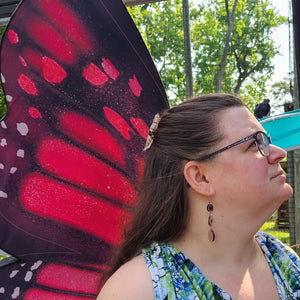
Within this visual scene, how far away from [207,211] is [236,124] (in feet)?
0.74

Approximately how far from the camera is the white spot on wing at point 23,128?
145 cm

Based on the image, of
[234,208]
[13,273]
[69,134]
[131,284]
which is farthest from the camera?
[69,134]

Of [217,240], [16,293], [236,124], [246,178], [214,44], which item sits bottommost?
[16,293]

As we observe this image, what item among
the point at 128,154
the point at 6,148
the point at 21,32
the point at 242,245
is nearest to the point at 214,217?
the point at 242,245

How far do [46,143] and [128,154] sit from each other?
0.28 meters

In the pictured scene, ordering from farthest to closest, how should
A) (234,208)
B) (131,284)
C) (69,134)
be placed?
(69,134)
(234,208)
(131,284)

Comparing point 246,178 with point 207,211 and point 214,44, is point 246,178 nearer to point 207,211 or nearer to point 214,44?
point 207,211

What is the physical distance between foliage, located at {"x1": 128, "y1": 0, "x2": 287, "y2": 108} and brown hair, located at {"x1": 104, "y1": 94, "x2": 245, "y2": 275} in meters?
14.9

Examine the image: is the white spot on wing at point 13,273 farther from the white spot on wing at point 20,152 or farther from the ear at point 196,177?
the ear at point 196,177

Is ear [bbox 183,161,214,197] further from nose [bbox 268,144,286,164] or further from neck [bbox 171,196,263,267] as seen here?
nose [bbox 268,144,286,164]

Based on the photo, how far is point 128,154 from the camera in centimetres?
162

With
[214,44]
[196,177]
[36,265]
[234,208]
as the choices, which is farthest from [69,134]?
[214,44]

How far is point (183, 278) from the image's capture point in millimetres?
1064

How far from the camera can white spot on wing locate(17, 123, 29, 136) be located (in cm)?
145
